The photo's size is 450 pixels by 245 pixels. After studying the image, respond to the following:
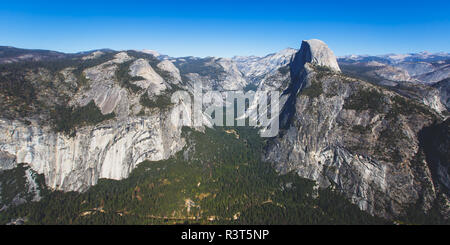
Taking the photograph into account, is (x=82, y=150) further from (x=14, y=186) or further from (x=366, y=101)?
(x=366, y=101)

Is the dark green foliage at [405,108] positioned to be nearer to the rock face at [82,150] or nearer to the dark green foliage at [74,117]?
the rock face at [82,150]

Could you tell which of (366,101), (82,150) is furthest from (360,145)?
(82,150)

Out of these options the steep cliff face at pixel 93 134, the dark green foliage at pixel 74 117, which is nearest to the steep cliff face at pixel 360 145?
the steep cliff face at pixel 93 134

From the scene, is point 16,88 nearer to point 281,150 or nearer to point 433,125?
point 281,150

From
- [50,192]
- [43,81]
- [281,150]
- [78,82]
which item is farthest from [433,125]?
[43,81]

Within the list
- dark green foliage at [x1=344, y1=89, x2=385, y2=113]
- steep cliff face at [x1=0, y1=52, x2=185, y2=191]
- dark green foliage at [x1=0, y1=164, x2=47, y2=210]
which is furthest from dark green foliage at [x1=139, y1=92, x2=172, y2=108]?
dark green foliage at [x1=344, y1=89, x2=385, y2=113]

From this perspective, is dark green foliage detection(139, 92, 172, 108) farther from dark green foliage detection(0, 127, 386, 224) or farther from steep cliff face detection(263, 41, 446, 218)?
steep cliff face detection(263, 41, 446, 218)
